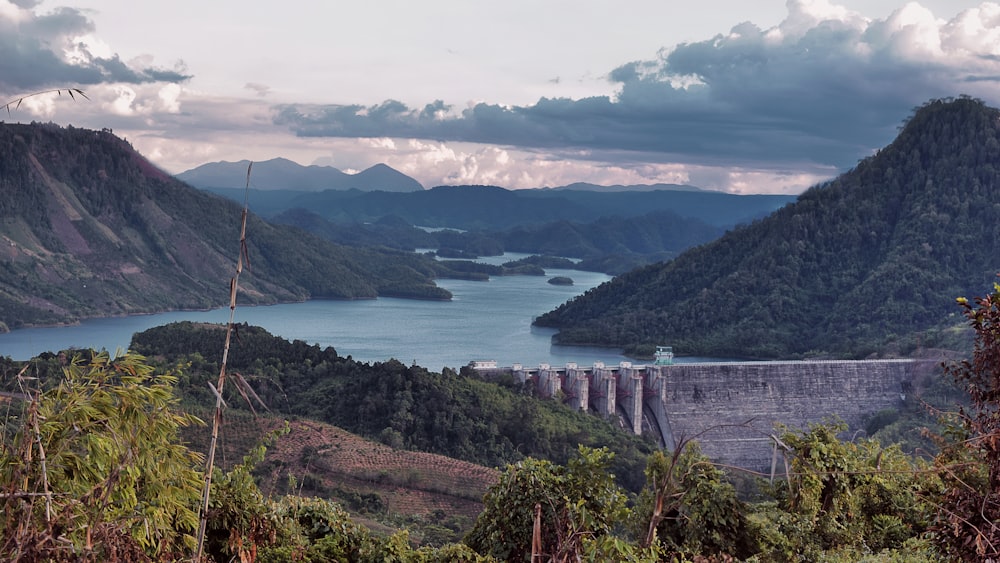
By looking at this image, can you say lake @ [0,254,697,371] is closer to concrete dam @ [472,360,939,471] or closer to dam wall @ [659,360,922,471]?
concrete dam @ [472,360,939,471]

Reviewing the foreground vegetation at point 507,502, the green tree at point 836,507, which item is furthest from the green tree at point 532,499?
the green tree at point 836,507

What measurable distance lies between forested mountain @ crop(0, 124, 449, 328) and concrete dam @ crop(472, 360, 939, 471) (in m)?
30.0

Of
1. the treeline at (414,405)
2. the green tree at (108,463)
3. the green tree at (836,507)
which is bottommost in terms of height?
the treeline at (414,405)

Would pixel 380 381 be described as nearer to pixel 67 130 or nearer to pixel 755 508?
pixel 755 508

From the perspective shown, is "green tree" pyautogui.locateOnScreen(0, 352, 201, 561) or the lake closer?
"green tree" pyautogui.locateOnScreen(0, 352, 201, 561)

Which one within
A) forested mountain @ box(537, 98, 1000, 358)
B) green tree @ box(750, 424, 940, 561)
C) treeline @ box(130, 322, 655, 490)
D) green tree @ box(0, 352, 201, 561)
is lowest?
treeline @ box(130, 322, 655, 490)

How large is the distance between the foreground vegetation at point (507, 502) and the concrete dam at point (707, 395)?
2114cm

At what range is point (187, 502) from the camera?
5688 millimetres

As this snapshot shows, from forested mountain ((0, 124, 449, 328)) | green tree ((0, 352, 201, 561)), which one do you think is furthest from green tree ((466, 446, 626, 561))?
forested mountain ((0, 124, 449, 328))

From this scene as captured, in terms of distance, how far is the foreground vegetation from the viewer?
395cm

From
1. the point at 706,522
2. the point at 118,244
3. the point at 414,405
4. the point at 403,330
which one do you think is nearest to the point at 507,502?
the point at 706,522

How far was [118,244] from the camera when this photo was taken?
2746 inches

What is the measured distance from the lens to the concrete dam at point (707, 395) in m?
34.8

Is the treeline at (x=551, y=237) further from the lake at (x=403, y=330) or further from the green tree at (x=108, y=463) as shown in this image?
the green tree at (x=108, y=463)
